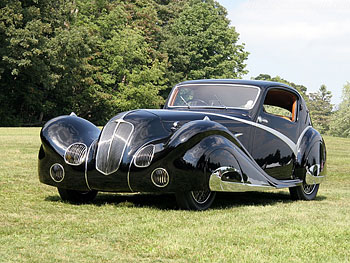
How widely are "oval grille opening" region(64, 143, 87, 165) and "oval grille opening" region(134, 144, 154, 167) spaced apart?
877 mm

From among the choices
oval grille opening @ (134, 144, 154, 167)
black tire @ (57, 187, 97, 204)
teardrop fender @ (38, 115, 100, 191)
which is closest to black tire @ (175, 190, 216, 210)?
oval grille opening @ (134, 144, 154, 167)

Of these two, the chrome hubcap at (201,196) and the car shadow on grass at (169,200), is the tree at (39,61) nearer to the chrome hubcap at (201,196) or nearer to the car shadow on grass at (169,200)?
the car shadow on grass at (169,200)

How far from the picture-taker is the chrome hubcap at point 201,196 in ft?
25.0

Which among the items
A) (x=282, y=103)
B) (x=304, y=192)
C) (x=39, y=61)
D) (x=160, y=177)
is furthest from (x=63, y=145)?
(x=39, y=61)

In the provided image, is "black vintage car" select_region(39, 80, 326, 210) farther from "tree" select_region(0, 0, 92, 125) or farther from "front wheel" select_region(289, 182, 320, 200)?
"tree" select_region(0, 0, 92, 125)

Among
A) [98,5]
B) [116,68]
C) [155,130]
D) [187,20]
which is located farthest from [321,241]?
[187,20]

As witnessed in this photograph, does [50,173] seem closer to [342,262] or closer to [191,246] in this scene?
[191,246]

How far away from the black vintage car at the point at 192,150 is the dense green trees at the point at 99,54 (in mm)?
33678

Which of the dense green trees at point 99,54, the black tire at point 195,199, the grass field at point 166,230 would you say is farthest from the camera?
the dense green trees at point 99,54

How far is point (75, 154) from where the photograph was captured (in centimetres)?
789

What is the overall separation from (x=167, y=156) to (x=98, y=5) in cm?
5209

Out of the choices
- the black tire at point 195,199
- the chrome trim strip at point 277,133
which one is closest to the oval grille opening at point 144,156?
the black tire at point 195,199

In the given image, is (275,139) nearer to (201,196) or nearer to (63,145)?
→ (201,196)

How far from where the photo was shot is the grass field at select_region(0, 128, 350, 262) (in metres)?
5.05
